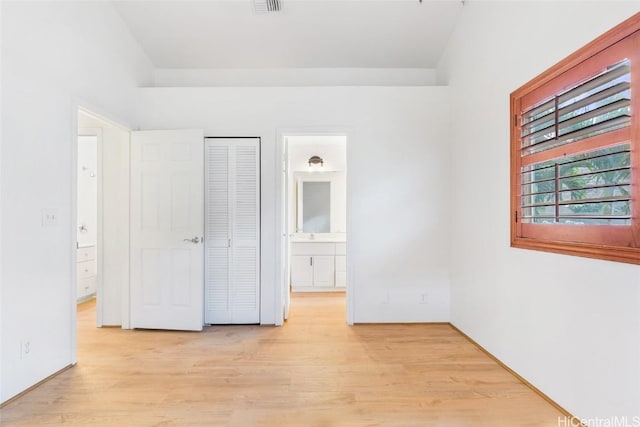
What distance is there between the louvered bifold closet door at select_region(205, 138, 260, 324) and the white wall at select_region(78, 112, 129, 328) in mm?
918

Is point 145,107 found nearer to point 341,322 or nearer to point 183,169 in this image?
point 183,169

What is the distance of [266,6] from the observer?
3.14m

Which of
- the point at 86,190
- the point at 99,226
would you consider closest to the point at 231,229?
the point at 99,226

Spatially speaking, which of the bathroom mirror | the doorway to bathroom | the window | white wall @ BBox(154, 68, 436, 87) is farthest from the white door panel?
the window

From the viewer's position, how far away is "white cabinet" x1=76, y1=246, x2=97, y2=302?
4462 millimetres

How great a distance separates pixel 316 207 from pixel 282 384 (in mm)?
3446

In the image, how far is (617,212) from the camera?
64.9 inches

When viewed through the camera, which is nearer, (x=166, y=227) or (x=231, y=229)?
(x=166, y=227)

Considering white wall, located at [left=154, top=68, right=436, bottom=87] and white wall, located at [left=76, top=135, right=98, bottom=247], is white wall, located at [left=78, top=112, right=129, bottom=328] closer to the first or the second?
white wall, located at [left=154, top=68, right=436, bottom=87]

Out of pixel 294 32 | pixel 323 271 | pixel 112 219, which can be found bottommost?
pixel 323 271

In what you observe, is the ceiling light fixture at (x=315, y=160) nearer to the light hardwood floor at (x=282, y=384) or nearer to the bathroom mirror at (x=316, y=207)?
the bathroom mirror at (x=316, y=207)

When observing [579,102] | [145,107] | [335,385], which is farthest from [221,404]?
[145,107]

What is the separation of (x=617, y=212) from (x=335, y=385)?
1.97 meters

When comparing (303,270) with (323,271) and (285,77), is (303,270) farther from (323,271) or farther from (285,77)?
(285,77)
